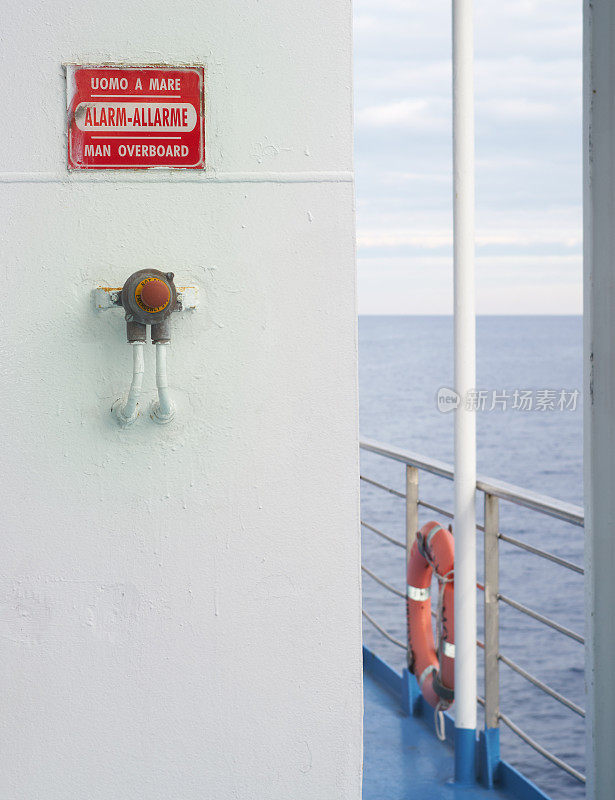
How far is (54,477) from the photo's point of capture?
1.30 meters

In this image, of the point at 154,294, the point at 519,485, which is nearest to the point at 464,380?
the point at 154,294

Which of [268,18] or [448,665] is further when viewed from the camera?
[448,665]

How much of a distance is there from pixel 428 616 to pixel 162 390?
162 centimetres

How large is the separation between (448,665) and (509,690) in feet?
19.9

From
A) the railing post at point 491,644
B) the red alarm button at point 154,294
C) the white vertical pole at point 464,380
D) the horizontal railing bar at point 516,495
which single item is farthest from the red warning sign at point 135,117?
the railing post at point 491,644

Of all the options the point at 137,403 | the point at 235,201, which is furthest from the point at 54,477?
the point at 235,201

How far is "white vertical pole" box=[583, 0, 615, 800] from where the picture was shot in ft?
4.12

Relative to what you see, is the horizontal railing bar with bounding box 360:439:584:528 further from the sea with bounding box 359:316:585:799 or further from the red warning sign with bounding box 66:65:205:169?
the red warning sign with bounding box 66:65:205:169

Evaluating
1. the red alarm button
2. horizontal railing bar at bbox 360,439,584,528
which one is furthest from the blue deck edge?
the red alarm button

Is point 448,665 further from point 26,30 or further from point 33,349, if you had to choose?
point 26,30

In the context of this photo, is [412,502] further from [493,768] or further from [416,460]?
[493,768]

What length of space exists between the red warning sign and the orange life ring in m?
1.43

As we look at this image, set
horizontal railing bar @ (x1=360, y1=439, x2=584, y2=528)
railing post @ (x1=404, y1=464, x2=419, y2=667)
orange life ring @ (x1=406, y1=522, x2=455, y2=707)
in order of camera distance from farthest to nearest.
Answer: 1. railing post @ (x1=404, y1=464, x2=419, y2=667)
2. orange life ring @ (x1=406, y1=522, x2=455, y2=707)
3. horizontal railing bar @ (x1=360, y1=439, x2=584, y2=528)

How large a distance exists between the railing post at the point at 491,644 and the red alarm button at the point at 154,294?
1185mm
